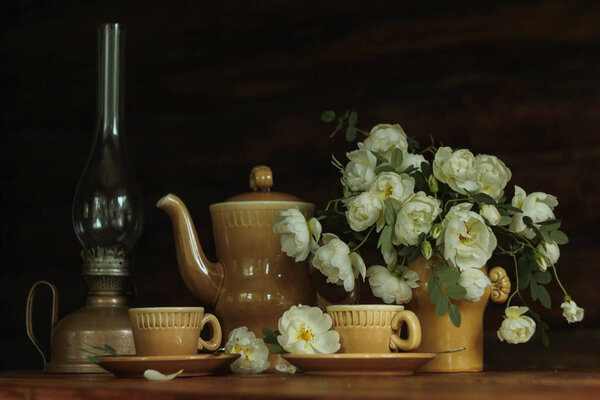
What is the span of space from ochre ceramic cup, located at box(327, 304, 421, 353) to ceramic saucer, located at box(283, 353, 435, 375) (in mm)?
41

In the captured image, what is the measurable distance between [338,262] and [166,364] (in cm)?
27

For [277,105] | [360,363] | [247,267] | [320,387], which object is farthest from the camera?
[277,105]

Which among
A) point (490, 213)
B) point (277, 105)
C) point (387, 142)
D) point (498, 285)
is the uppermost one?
point (277, 105)

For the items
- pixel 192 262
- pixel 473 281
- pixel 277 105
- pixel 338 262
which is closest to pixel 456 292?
pixel 473 281

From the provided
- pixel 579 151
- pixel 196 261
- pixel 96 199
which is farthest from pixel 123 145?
pixel 579 151

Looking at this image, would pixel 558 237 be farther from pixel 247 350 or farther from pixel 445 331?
pixel 247 350

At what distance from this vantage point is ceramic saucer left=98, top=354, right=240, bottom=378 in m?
1.19

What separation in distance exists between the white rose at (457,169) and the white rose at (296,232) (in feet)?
0.62

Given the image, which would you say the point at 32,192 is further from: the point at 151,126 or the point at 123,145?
the point at 123,145

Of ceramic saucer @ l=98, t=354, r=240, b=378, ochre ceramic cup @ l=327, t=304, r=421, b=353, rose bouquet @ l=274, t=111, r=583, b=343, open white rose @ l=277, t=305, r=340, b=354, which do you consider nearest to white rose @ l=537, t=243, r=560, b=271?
rose bouquet @ l=274, t=111, r=583, b=343

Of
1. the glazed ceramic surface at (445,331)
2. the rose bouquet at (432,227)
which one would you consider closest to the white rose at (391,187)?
the rose bouquet at (432,227)

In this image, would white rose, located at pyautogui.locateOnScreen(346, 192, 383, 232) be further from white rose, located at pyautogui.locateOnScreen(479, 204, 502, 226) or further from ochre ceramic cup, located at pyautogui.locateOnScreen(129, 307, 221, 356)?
ochre ceramic cup, located at pyautogui.locateOnScreen(129, 307, 221, 356)

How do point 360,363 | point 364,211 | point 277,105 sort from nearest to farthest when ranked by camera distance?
point 360,363 < point 364,211 < point 277,105

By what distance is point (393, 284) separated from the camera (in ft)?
4.20
